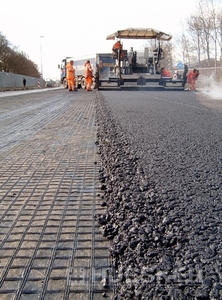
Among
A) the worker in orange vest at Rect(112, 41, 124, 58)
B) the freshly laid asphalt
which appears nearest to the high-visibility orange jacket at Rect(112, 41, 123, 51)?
the worker in orange vest at Rect(112, 41, 124, 58)

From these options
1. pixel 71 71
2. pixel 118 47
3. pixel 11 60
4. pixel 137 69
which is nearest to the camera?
pixel 71 71

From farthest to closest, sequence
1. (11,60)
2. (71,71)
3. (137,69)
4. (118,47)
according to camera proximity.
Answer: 1. (11,60)
2. (137,69)
3. (118,47)
4. (71,71)

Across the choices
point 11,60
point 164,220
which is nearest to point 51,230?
point 164,220

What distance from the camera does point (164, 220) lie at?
148 centimetres

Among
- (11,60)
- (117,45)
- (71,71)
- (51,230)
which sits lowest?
(51,230)

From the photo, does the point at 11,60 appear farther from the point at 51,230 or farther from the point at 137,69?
the point at 51,230

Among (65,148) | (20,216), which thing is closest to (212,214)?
(20,216)

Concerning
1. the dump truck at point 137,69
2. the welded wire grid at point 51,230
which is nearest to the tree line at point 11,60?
the dump truck at point 137,69

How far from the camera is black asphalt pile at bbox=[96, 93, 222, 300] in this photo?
1077 millimetres

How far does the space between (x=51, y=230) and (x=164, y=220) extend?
21.8 inches

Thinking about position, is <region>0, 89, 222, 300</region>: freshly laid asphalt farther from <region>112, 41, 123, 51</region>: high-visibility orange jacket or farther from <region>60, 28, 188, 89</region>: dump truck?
<region>112, 41, 123, 51</region>: high-visibility orange jacket

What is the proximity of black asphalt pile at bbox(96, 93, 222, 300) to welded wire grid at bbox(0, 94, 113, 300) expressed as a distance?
0.28 feet

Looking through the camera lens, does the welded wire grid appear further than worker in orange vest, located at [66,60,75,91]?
No

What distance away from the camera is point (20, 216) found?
1.69m
